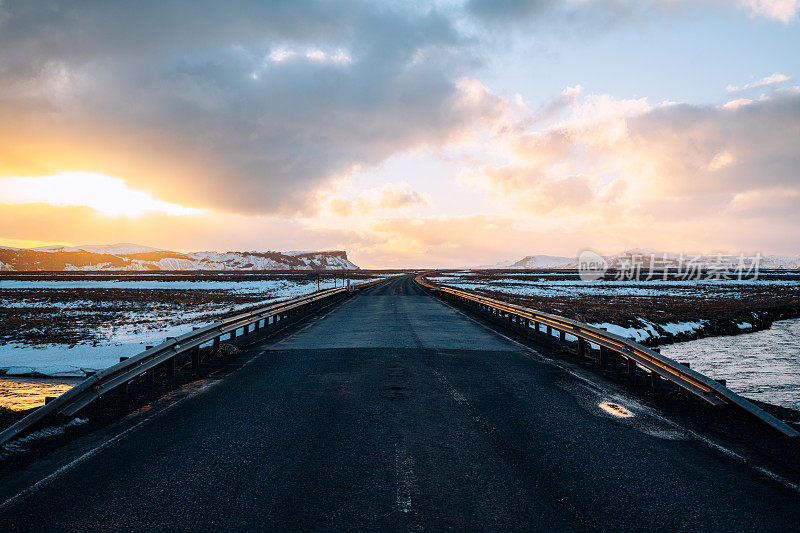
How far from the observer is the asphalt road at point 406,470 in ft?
10.9

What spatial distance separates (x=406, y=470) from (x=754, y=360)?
14588mm

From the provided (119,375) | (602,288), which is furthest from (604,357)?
(602,288)

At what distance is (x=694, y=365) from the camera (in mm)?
13102

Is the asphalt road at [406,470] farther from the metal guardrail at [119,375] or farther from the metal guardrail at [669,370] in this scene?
the metal guardrail at [119,375]

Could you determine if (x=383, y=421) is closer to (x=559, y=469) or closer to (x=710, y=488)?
→ (x=559, y=469)

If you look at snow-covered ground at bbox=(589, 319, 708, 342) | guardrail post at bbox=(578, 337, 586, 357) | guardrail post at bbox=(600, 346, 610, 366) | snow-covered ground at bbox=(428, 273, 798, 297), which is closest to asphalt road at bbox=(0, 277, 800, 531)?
guardrail post at bbox=(600, 346, 610, 366)

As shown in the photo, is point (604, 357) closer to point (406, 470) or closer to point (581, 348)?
point (581, 348)

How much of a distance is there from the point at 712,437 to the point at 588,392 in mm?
2140

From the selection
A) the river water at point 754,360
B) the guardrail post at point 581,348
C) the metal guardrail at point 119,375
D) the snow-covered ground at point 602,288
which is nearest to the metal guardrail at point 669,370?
the guardrail post at point 581,348

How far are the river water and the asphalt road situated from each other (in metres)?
5.05

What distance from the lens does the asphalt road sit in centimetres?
332

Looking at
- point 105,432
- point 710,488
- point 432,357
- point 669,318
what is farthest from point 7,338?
point 669,318

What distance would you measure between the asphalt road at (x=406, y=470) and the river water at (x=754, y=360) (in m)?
5.05

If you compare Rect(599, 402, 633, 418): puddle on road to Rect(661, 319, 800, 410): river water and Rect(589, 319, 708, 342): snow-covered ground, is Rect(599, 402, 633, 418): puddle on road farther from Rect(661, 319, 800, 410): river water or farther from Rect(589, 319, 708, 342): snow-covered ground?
Rect(589, 319, 708, 342): snow-covered ground
